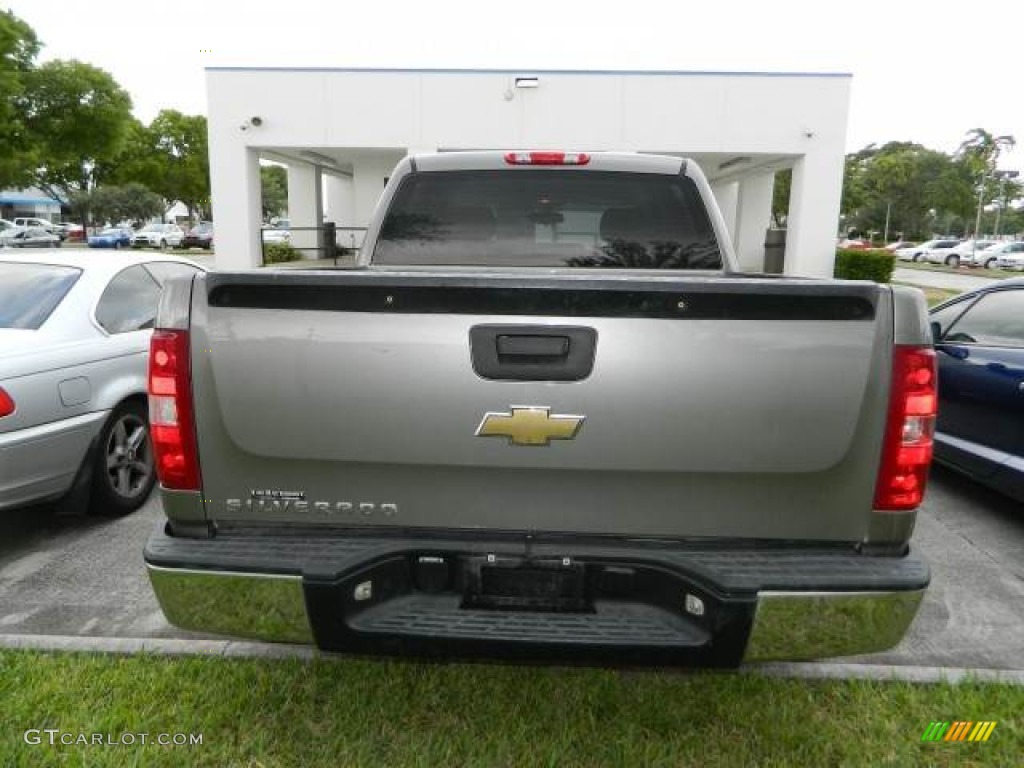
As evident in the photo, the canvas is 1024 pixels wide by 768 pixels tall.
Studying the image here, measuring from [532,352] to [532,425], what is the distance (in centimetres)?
20

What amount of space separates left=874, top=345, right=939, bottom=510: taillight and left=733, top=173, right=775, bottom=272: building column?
927 inches

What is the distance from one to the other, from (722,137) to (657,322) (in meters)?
17.7

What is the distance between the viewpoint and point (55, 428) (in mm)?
4098

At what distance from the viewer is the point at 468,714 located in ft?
9.14

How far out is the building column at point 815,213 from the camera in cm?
1831

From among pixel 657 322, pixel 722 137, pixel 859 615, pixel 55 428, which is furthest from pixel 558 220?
pixel 722 137

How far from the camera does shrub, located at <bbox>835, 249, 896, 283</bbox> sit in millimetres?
18578

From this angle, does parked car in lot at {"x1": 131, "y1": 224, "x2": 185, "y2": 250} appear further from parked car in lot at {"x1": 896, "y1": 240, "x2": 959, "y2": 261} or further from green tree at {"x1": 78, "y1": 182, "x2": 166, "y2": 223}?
parked car in lot at {"x1": 896, "y1": 240, "x2": 959, "y2": 261}

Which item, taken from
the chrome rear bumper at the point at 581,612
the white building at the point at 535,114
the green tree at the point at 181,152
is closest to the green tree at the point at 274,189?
the green tree at the point at 181,152

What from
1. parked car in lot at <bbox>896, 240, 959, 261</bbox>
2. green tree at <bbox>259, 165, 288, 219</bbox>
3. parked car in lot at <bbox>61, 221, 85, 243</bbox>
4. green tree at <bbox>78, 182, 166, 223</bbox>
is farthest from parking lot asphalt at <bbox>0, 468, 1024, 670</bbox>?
green tree at <bbox>259, 165, 288, 219</bbox>

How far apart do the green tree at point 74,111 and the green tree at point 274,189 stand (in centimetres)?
4582

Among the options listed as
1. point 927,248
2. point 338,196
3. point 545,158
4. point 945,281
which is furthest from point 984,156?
point 545,158

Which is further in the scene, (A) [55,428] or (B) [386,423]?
(A) [55,428]

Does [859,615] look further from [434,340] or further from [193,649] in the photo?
[193,649]
